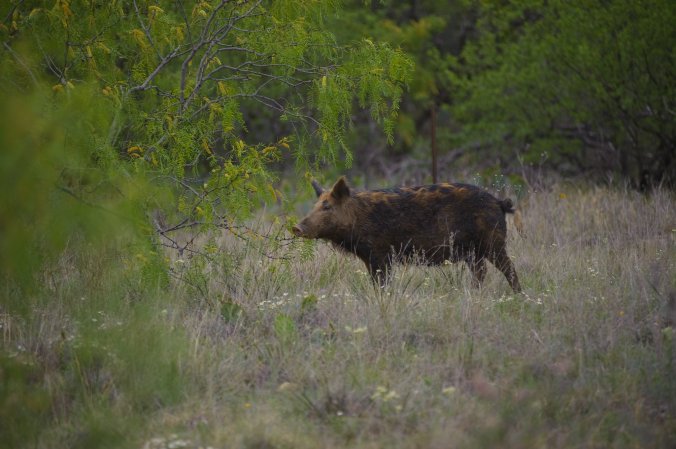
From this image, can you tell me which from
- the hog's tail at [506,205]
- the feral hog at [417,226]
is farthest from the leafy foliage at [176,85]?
the hog's tail at [506,205]

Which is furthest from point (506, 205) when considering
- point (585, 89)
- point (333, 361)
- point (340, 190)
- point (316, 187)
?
point (585, 89)

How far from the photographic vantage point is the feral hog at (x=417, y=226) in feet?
26.8

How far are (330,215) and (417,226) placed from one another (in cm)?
87

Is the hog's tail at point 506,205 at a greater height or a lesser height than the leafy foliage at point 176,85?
lesser

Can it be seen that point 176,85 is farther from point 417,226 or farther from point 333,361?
point 333,361

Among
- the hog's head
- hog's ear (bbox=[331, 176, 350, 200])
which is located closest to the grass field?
the hog's head

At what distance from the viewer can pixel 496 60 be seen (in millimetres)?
16828

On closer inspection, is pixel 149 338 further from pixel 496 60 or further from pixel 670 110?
pixel 496 60

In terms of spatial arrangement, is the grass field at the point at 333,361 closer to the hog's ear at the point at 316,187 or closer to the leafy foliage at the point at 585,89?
the hog's ear at the point at 316,187

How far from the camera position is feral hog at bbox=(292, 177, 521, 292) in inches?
321

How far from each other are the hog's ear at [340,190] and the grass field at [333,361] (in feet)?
2.39

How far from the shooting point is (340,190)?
324 inches

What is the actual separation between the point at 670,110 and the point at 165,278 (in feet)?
31.4

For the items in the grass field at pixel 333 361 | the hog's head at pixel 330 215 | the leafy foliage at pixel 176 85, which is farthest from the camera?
the hog's head at pixel 330 215
